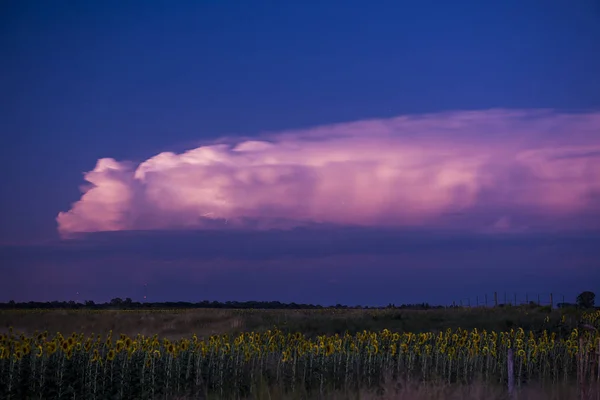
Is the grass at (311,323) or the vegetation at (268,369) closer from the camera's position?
the vegetation at (268,369)

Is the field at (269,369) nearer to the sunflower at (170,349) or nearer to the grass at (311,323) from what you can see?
the sunflower at (170,349)

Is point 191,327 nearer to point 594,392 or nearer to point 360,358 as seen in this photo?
point 360,358

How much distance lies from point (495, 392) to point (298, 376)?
6.11 metres

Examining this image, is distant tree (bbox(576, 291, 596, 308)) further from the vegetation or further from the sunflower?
the sunflower

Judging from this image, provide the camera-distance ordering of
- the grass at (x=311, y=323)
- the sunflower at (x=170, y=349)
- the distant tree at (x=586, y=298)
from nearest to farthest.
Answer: the sunflower at (x=170, y=349)
the grass at (x=311, y=323)
the distant tree at (x=586, y=298)

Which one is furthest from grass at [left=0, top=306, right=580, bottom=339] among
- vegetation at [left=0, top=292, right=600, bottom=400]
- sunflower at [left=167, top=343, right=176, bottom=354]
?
sunflower at [left=167, top=343, right=176, bottom=354]

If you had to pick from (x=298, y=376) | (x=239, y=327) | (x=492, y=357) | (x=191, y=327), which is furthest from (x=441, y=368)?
(x=191, y=327)

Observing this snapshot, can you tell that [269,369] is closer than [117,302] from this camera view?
Yes

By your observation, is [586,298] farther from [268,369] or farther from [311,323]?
[268,369]

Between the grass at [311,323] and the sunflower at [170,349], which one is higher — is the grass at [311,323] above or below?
below

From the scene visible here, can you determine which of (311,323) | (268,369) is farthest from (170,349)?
(311,323)

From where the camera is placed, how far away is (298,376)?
1906 cm

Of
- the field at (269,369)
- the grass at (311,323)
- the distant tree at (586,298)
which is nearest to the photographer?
the field at (269,369)

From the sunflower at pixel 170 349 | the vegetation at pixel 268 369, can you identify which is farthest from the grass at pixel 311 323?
the sunflower at pixel 170 349
